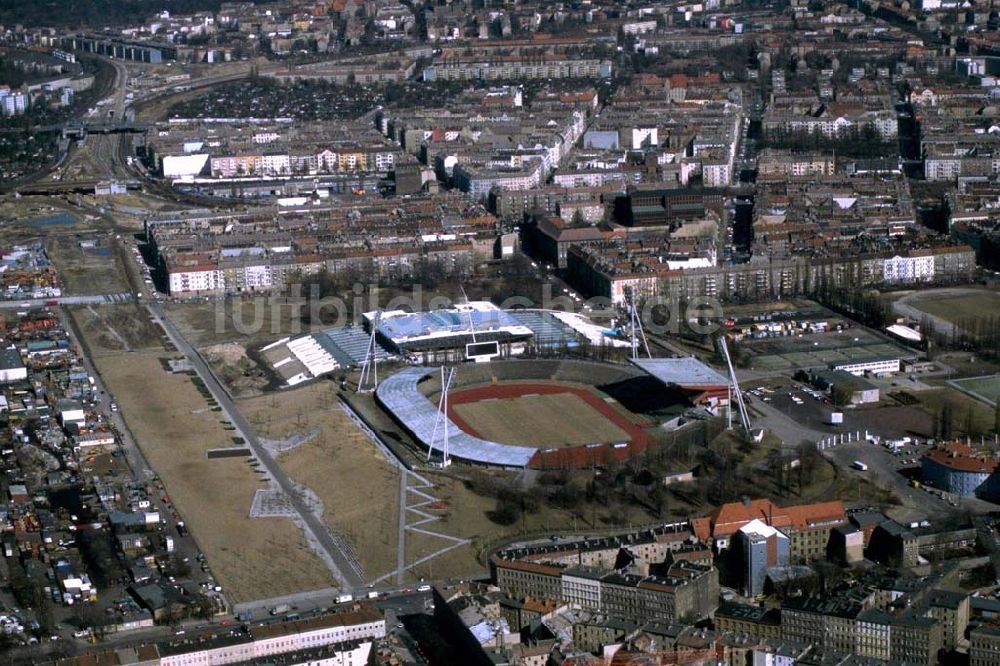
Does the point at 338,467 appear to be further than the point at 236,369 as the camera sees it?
No

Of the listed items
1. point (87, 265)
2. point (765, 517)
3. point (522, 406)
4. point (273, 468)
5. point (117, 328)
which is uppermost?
point (765, 517)

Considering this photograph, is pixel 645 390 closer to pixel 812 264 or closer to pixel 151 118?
pixel 812 264

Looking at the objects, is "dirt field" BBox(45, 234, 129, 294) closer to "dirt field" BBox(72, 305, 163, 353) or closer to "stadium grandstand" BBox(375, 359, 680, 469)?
"dirt field" BBox(72, 305, 163, 353)

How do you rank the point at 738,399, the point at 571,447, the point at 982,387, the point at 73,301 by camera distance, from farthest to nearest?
the point at 73,301, the point at 982,387, the point at 738,399, the point at 571,447

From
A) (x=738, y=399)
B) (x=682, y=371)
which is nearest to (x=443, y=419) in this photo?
(x=682, y=371)

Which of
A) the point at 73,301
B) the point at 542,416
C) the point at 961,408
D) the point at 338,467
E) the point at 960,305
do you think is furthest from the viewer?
the point at 73,301

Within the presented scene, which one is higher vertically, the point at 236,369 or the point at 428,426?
the point at 428,426

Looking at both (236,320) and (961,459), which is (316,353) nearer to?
(236,320)

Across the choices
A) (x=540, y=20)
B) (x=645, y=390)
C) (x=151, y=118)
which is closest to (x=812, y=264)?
(x=645, y=390)
